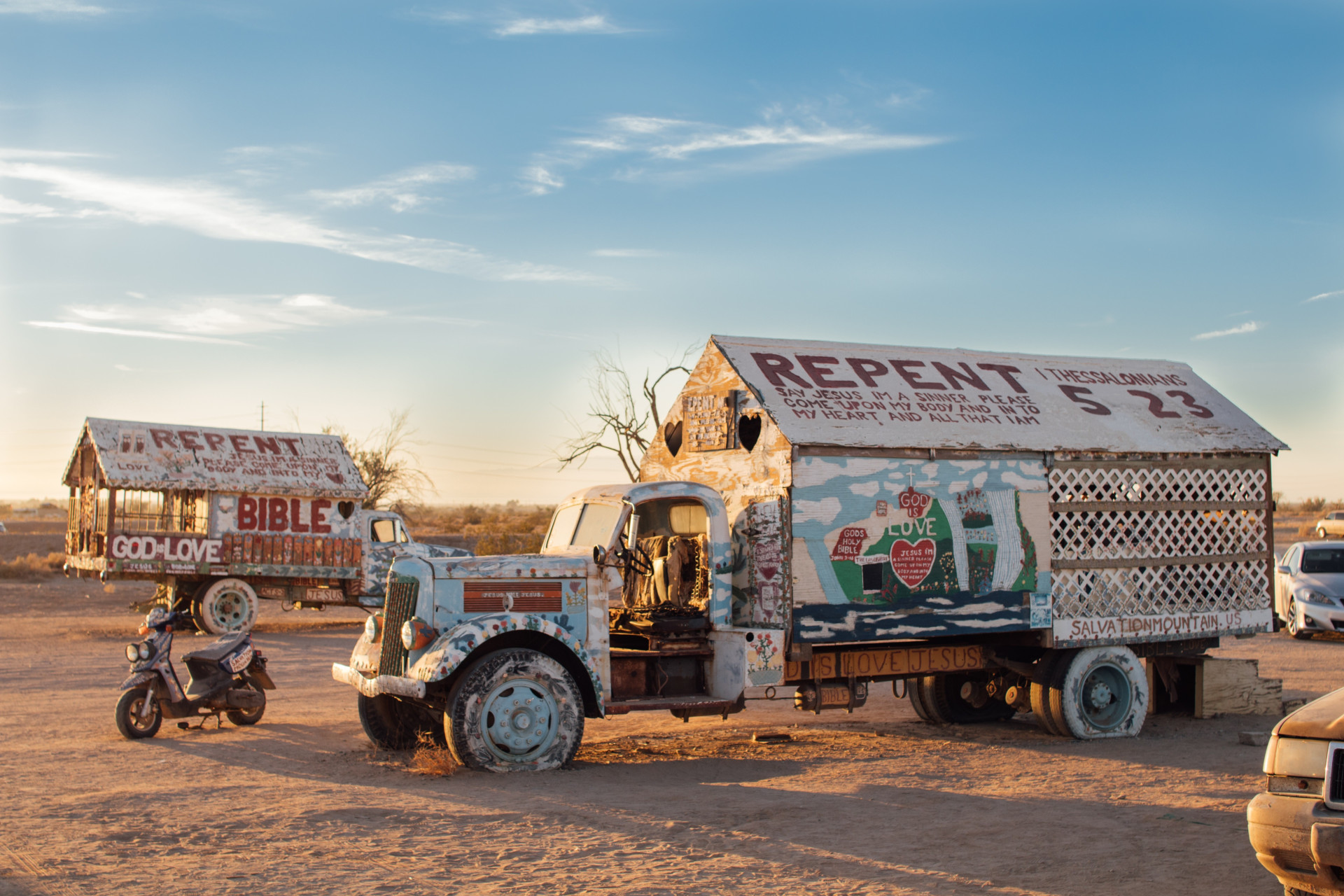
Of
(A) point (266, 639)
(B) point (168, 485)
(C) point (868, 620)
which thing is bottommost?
(A) point (266, 639)

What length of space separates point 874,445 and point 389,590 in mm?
4228

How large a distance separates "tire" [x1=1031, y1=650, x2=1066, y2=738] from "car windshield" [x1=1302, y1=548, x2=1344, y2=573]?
11905 millimetres

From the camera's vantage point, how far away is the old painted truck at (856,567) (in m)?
9.24

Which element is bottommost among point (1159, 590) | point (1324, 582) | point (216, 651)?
point (216, 651)

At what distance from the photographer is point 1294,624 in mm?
20438

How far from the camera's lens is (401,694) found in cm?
906

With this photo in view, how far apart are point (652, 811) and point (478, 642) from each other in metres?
1.96

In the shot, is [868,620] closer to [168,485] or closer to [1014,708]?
[1014,708]

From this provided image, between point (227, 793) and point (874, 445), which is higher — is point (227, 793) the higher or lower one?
the lower one

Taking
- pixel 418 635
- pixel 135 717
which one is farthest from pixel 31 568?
pixel 418 635

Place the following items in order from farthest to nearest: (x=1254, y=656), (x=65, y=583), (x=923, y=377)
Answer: (x=65, y=583) → (x=1254, y=656) → (x=923, y=377)

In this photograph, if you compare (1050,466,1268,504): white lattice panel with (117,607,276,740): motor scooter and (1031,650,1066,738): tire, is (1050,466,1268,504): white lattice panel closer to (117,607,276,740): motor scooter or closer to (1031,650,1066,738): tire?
(1031,650,1066,738): tire

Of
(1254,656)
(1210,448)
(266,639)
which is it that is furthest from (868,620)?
(266,639)

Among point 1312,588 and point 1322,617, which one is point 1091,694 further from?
point 1312,588
